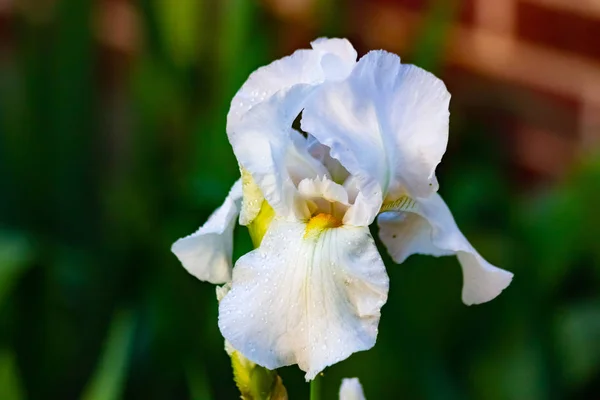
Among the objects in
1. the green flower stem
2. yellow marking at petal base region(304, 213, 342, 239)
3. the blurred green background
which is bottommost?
the blurred green background

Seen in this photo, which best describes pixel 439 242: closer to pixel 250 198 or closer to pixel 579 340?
pixel 250 198

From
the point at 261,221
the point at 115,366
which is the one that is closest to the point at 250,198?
the point at 261,221

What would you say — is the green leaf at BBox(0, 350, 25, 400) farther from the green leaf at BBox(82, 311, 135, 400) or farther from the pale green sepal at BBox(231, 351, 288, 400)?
the pale green sepal at BBox(231, 351, 288, 400)

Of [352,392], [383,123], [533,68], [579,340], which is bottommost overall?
[579,340]

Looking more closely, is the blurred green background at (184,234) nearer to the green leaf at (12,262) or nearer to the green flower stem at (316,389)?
the green leaf at (12,262)

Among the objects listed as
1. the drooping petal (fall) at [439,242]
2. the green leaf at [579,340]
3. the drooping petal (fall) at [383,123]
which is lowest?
→ the green leaf at [579,340]

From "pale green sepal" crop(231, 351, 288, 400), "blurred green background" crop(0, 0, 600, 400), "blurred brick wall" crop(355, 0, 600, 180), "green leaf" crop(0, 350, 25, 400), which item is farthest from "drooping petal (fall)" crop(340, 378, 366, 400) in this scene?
"blurred brick wall" crop(355, 0, 600, 180)

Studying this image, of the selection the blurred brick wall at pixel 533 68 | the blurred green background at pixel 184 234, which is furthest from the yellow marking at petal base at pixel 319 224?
the blurred brick wall at pixel 533 68
